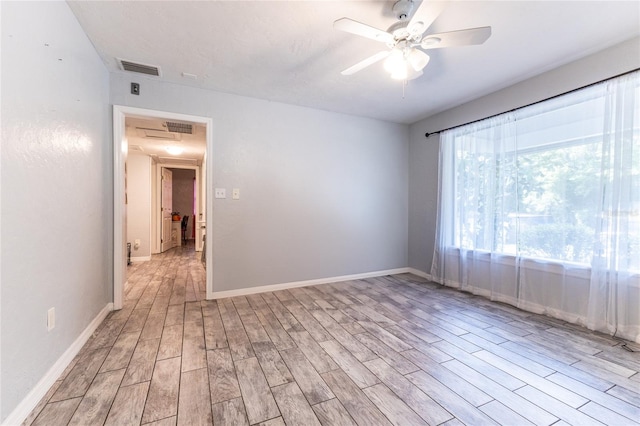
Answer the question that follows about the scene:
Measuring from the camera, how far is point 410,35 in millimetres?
1732

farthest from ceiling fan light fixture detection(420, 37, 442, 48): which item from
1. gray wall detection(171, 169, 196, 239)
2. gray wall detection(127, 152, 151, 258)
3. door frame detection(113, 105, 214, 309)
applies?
gray wall detection(171, 169, 196, 239)

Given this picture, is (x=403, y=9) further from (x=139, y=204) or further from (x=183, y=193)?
(x=183, y=193)

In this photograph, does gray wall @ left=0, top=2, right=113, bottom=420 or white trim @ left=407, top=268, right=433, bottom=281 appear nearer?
gray wall @ left=0, top=2, right=113, bottom=420

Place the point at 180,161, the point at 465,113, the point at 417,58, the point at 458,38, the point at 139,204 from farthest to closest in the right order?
the point at 180,161 < the point at 139,204 < the point at 465,113 < the point at 417,58 < the point at 458,38

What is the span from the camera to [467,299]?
3.16 meters

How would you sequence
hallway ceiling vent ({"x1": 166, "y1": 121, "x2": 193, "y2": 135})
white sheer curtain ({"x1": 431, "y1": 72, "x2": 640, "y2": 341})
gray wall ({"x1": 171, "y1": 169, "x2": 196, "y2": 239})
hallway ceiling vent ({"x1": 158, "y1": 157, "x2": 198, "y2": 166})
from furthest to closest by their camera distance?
1. gray wall ({"x1": 171, "y1": 169, "x2": 196, "y2": 239})
2. hallway ceiling vent ({"x1": 158, "y1": 157, "x2": 198, "y2": 166})
3. hallway ceiling vent ({"x1": 166, "y1": 121, "x2": 193, "y2": 135})
4. white sheer curtain ({"x1": 431, "y1": 72, "x2": 640, "y2": 341})

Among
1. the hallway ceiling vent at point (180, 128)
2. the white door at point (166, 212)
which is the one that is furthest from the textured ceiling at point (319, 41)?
the white door at point (166, 212)

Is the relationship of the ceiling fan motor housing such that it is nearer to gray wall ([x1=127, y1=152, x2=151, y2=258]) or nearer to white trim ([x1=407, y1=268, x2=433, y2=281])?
white trim ([x1=407, y1=268, x2=433, y2=281])

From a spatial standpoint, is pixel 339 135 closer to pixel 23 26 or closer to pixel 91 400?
pixel 23 26

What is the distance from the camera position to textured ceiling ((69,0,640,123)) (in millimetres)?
1808

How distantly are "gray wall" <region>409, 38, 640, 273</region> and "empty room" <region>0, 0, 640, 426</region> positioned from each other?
2cm

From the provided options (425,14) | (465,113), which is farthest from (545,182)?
(425,14)

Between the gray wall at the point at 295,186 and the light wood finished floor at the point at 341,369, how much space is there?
0.79 metres

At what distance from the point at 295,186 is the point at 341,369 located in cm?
232
